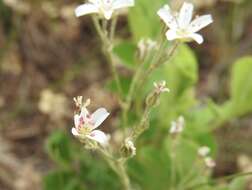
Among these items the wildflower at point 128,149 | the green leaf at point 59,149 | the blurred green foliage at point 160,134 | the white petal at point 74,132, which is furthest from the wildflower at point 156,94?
the green leaf at point 59,149

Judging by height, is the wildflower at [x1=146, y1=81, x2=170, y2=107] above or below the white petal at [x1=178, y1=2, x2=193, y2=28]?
below

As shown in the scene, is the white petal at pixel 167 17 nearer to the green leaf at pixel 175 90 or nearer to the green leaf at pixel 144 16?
the green leaf at pixel 175 90

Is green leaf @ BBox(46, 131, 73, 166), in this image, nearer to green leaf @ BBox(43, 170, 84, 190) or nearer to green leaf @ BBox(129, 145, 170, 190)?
green leaf @ BBox(43, 170, 84, 190)

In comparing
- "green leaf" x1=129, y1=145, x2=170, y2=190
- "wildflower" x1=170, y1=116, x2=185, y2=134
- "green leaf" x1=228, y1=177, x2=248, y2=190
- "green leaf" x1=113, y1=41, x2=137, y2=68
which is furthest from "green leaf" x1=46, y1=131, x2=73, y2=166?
"green leaf" x1=228, y1=177, x2=248, y2=190

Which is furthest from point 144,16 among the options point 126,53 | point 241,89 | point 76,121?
point 76,121

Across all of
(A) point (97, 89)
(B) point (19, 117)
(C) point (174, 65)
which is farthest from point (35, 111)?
(C) point (174, 65)

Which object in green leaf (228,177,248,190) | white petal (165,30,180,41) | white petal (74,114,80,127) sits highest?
white petal (165,30,180,41)
